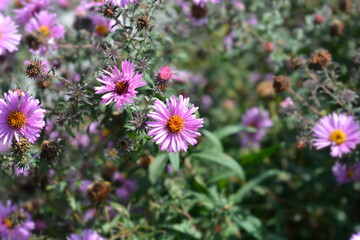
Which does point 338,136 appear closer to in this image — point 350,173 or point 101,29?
point 350,173

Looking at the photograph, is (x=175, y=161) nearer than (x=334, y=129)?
Yes

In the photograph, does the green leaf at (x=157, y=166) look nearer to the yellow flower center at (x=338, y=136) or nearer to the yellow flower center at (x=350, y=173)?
the yellow flower center at (x=338, y=136)

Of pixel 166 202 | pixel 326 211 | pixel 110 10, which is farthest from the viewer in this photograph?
pixel 326 211

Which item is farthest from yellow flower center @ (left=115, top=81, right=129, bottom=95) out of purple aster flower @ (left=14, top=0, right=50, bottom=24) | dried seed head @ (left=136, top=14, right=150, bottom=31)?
purple aster flower @ (left=14, top=0, right=50, bottom=24)

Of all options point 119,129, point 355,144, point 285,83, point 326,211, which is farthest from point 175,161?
point 326,211

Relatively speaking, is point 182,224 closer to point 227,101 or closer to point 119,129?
point 119,129

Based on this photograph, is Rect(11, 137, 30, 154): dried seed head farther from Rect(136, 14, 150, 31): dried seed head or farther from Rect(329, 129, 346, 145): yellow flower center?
Rect(329, 129, 346, 145): yellow flower center

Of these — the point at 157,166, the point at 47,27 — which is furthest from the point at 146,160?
the point at 47,27
